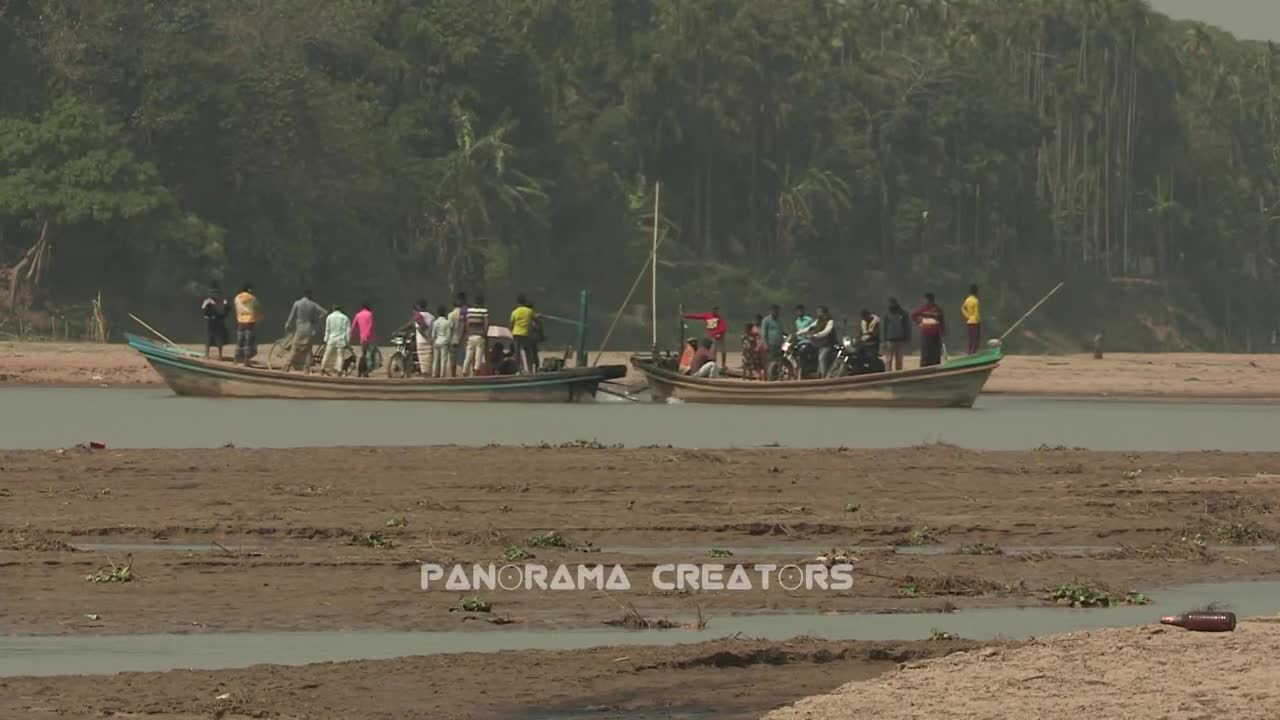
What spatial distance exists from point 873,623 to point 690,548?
3229 millimetres

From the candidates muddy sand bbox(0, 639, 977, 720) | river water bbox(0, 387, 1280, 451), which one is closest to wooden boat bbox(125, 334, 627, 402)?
river water bbox(0, 387, 1280, 451)

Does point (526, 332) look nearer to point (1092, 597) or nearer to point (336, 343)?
point (336, 343)

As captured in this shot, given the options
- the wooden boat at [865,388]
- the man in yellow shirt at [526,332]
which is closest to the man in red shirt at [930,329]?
the wooden boat at [865,388]

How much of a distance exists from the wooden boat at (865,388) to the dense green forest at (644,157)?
857 inches

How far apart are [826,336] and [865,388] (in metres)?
1.29

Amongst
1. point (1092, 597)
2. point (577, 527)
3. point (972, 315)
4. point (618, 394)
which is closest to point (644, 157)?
point (618, 394)

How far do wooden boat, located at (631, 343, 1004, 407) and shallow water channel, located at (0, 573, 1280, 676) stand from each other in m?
21.8

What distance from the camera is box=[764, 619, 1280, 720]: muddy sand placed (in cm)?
1010

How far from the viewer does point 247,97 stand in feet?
202

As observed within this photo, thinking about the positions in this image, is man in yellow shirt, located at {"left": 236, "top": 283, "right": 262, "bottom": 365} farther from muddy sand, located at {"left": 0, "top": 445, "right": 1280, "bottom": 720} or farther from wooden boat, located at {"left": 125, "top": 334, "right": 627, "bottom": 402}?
muddy sand, located at {"left": 0, "top": 445, "right": 1280, "bottom": 720}

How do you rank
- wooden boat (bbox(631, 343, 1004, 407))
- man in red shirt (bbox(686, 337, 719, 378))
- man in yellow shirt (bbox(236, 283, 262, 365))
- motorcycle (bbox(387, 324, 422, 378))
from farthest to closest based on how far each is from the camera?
man in yellow shirt (bbox(236, 283, 262, 365)), man in red shirt (bbox(686, 337, 719, 378)), motorcycle (bbox(387, 324, 422, 378)), wooden boat (bbox(631, 343, 1004, 407))

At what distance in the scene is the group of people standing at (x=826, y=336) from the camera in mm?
37062

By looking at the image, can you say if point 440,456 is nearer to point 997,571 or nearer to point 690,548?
point 690,548

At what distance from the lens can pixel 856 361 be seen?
3650cm
